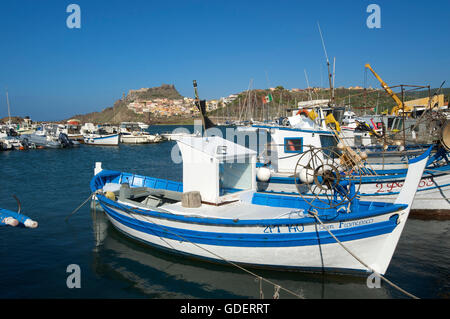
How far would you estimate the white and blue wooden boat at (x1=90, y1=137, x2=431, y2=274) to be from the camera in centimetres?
838

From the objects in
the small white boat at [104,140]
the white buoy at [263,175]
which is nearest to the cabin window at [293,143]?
the white buoy at [263,175]

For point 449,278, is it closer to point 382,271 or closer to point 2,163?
point 382,271

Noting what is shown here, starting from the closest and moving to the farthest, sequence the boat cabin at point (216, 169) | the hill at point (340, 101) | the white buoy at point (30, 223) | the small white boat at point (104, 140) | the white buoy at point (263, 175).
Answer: the white buoy at point (30, 223) → the boat cabin at point (216, 169) → the white buoy at point (263, 175) → the hill at point (340, 101) → the small white boat at point (104, 140)

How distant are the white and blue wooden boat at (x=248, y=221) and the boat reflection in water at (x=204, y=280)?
343 mm

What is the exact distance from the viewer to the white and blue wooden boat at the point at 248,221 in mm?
8384

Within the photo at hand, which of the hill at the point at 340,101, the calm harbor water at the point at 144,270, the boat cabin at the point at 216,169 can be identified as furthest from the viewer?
the hill at the point at 340,101

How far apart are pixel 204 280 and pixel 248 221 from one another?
2.28 m

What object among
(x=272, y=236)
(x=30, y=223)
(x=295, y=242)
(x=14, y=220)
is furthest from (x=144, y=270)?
(x=295, y=242)

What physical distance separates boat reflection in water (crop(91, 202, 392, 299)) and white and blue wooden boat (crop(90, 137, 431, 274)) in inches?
13.5

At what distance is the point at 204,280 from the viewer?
30.8 ft

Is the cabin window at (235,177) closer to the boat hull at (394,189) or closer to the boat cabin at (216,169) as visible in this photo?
the boat cabin at (216,169)

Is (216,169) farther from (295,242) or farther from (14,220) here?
(14,220)

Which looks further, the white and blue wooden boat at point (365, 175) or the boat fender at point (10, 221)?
the white and blue wooden boat at point (365, 175)
